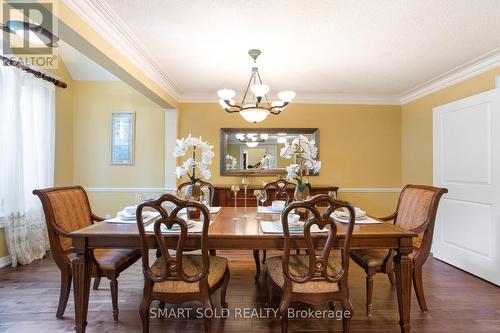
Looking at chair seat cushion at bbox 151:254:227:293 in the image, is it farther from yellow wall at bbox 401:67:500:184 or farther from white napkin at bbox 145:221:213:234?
yellow wall at bbox 401:67:500:184

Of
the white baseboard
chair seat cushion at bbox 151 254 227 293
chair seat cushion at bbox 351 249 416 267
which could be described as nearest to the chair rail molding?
the white baseboard

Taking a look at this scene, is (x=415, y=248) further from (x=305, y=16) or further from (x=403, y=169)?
(x=403, y=169)

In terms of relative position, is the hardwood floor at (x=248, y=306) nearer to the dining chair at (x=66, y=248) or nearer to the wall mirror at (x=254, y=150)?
the dining chair at (x=66, y=248)

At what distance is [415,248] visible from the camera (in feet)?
6.96

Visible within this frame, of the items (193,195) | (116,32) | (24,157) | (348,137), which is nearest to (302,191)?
(193,195)

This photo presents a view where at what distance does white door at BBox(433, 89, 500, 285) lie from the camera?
2639mm

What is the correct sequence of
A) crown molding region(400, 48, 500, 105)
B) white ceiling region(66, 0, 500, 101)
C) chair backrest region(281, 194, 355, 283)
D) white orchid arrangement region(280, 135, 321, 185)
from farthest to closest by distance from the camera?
crown molding region(400, 48, 500, 105)
white orchid arrangement region(280, 135, 321, 185)
white ceiling region(66, 0, 500, 101)
chair backrest region(281, 194, 355, 283)

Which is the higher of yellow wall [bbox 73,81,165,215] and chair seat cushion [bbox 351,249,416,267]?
yellow wall [bbox 73,81,165,215]

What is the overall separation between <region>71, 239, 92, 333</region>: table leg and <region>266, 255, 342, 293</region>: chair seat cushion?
4.12 ft

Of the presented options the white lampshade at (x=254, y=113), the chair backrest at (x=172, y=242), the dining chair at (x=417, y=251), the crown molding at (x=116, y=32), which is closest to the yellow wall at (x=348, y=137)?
the crown molding at (x=116, y=32)

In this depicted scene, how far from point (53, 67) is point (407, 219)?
4.75 m

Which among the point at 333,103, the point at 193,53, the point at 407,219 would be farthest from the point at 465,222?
the point at 193,53

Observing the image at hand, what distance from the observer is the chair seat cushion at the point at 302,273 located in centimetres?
159

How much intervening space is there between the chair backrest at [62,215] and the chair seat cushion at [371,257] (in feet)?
7.33
